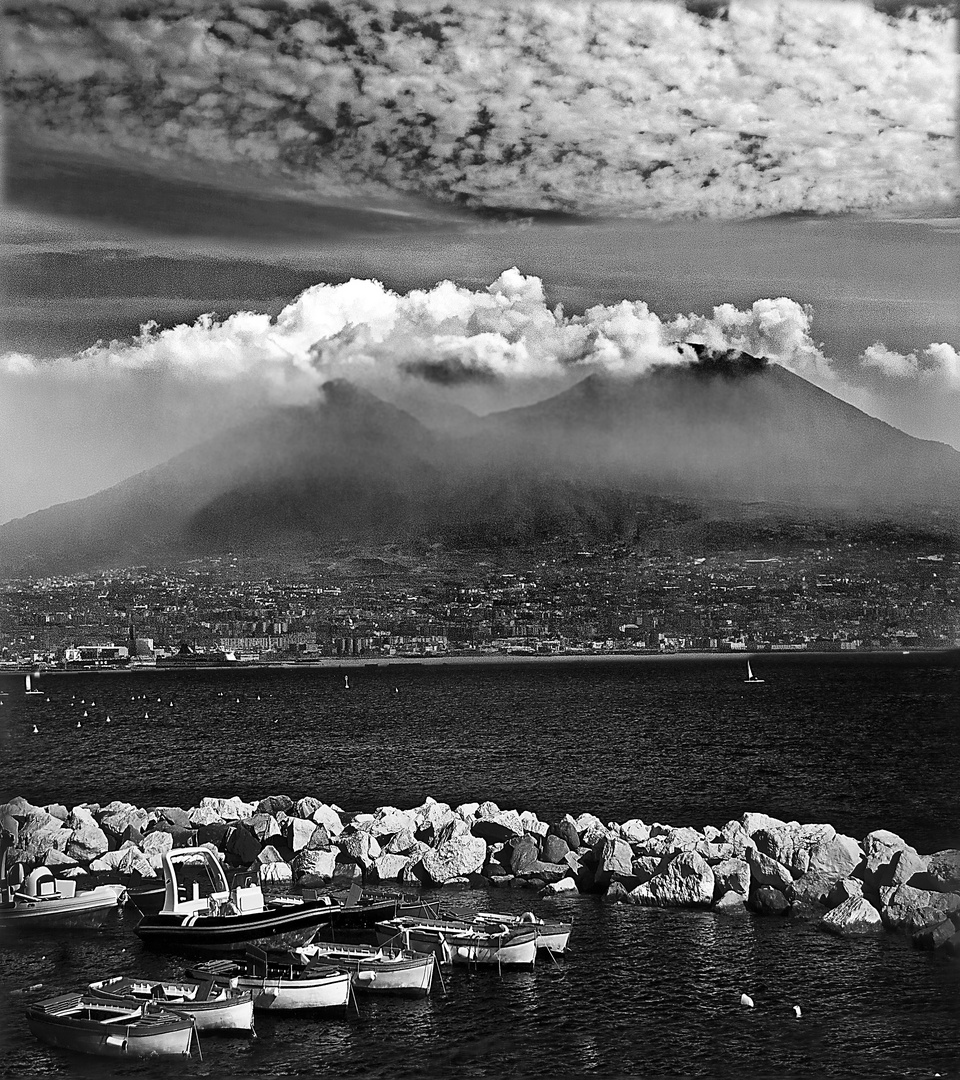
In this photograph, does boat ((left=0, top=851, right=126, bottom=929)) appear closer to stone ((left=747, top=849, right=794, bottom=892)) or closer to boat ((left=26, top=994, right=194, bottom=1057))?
boat ((left=26, top=994, right=194, bottom=1057))

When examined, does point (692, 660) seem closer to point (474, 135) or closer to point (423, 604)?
point (423, 604)

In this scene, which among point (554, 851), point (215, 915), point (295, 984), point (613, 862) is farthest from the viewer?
point (554, 851)

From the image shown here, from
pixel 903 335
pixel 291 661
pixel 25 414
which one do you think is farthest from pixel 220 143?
pixel 291 661

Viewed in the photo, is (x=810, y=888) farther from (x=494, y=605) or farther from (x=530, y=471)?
(x=494, y=605)

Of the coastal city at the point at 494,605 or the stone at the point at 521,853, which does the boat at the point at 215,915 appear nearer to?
the stone at the point at 521,853

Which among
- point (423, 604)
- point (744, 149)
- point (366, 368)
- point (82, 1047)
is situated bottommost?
point (82, 1047)

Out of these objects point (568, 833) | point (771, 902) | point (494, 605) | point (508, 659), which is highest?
point (494, 605)

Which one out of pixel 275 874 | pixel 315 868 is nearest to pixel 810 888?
pixel 315 868
